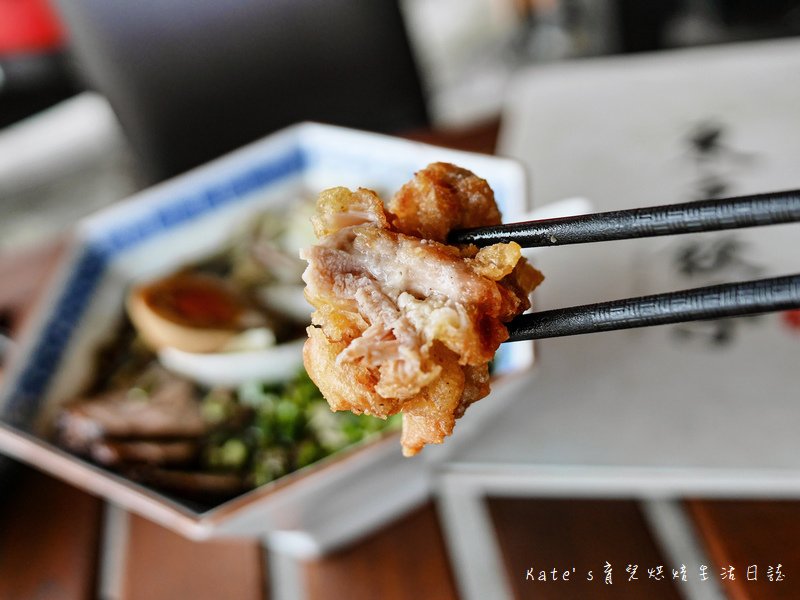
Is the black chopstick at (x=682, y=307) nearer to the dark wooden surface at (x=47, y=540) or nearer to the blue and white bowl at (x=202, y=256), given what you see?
the blue and white bowl at (x=202, y=256)

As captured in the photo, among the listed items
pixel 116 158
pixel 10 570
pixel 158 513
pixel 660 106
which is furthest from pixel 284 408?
pixel 116 158

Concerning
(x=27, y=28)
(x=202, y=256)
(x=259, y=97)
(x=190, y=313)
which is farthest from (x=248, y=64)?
(x=27, y=28)

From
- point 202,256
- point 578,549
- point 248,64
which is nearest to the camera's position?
point 578,549

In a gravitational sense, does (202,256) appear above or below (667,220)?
below

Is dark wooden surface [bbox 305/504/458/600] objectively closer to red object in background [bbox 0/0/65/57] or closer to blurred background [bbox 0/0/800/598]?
blurred background [bbox 0/0/800/598]

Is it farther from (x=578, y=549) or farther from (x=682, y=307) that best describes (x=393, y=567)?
(x=682, y=307)

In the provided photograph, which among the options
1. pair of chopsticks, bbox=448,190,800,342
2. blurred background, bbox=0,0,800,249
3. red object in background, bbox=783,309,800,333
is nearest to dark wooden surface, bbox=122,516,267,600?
pair of chopsticks, bbox=448,190,800,342

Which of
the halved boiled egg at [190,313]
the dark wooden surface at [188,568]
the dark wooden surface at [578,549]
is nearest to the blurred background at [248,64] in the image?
the halved boiled egg at [190,313]
